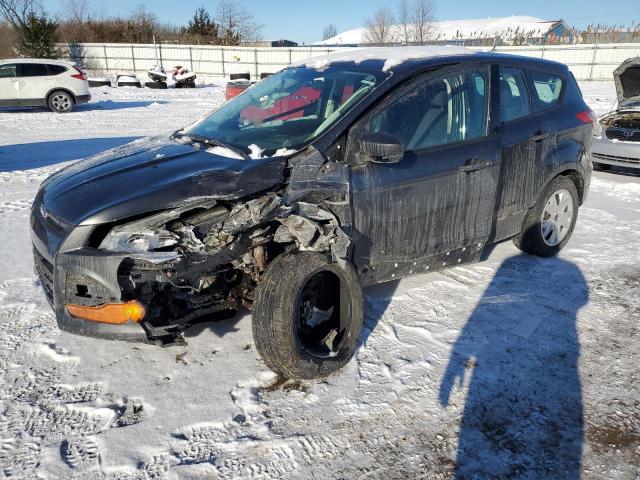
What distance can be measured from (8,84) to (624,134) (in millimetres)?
15579

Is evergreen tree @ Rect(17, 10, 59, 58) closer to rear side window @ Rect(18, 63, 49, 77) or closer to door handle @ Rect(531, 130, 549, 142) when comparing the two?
rear side window @ Rect(18, 63, 49, 77)

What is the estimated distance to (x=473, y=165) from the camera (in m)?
3.55

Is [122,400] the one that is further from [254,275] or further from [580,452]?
[580,452]

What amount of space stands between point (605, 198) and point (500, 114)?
411cm

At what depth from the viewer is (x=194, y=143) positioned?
3391 mm

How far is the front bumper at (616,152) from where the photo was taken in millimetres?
7940

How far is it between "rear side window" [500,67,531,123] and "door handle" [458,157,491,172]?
1.54ft

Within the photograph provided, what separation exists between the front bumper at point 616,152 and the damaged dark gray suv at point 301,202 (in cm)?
496

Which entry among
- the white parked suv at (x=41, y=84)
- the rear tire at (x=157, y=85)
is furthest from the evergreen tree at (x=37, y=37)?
the white parked suv at (x=41, y=84)

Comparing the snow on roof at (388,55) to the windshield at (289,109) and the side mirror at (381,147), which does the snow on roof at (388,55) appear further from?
the side mirror at (381,147)

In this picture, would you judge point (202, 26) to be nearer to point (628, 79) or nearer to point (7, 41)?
point (7, 41)

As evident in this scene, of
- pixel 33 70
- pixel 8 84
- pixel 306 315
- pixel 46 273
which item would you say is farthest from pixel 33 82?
pixel 306 315

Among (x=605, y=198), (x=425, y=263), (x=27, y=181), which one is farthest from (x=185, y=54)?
(x=425, y=263)

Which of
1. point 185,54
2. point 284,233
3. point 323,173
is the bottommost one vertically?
point 284,233
